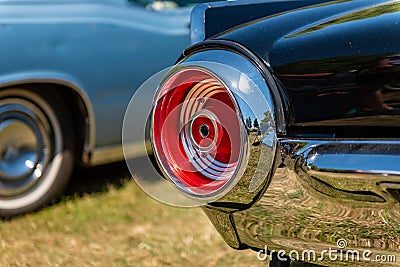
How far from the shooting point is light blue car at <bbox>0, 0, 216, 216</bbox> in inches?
135

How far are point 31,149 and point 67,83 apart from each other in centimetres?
45

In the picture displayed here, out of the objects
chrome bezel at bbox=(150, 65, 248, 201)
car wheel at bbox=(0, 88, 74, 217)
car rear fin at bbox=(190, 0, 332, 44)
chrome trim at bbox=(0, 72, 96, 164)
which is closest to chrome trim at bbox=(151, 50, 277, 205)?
chrome bezel at bbox=(150, 65, 248, 201)

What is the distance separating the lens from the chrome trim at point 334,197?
1480mm

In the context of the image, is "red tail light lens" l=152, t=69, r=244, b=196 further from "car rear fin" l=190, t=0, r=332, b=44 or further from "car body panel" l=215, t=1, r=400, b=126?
"car rear fin" l=190, t=0, r=332, b=44

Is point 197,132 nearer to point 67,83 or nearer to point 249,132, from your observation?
point 249,132

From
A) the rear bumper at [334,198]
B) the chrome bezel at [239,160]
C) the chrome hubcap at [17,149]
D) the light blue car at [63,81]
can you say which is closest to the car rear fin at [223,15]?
the chrome bezel at [239,160]

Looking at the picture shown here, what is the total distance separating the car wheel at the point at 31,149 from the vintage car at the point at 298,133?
2.03m

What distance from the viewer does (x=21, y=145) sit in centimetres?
362

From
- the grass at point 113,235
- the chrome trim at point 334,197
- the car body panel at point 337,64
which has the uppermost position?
the car body panel at point 337,64

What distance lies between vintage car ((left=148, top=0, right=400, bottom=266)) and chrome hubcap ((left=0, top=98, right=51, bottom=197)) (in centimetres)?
203

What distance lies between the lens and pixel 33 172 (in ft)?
12.1

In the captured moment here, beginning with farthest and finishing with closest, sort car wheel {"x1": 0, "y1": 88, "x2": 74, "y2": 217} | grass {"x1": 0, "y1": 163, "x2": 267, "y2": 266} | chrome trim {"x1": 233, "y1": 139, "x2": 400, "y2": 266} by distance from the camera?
car wheel {"x1": 0, "y1": 88, "x2": 74, "y2": 217}
grass {"x1": 0, "y1": 163, "x2": 267, "y2": 266}
chrome trim {"x1": 233, "y1": 139, "x2": 400, "y2": 266}

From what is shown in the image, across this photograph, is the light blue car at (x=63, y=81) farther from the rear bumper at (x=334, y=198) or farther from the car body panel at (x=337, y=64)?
the rear bumper at (x=334, y=198)

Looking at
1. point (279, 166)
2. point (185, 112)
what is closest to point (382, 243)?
point (279, 166)
